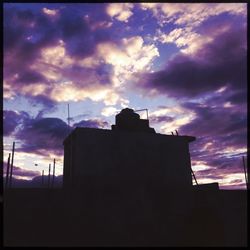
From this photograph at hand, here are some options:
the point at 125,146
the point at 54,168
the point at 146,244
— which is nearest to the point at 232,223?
the point at 146,244

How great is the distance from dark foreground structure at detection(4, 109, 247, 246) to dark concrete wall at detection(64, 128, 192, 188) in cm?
7

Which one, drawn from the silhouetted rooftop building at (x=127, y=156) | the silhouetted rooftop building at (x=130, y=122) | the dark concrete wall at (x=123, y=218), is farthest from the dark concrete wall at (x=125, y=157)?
the dark concrete wall at (x=123, y=218)

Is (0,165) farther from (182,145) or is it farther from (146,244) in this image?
(182,145)

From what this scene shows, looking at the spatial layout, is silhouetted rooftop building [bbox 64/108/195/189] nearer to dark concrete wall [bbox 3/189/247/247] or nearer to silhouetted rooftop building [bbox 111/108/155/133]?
silhouetted rooftop building [bbox 111/108/155/133]

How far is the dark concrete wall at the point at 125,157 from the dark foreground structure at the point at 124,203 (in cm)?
7

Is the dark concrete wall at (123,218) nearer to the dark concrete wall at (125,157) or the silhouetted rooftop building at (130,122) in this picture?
the dark concrete wall at (125,157)

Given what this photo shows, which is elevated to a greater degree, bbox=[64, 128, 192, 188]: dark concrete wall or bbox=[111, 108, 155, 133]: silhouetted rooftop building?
bbox=[111, 108, 155, 133]: silhouetted rooftop building

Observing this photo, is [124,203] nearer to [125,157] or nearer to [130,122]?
[125,157]

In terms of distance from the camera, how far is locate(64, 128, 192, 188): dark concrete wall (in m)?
24.2

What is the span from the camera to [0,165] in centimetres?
1450

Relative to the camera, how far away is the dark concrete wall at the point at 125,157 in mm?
24203

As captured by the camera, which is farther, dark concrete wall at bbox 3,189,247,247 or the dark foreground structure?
the dark foreground structure

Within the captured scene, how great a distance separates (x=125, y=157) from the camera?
25.5 m

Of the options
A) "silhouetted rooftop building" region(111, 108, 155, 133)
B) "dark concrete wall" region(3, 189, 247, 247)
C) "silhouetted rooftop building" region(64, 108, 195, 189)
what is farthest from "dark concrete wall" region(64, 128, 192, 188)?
"dark concrete wall" region(3, 189, 247, 247)
